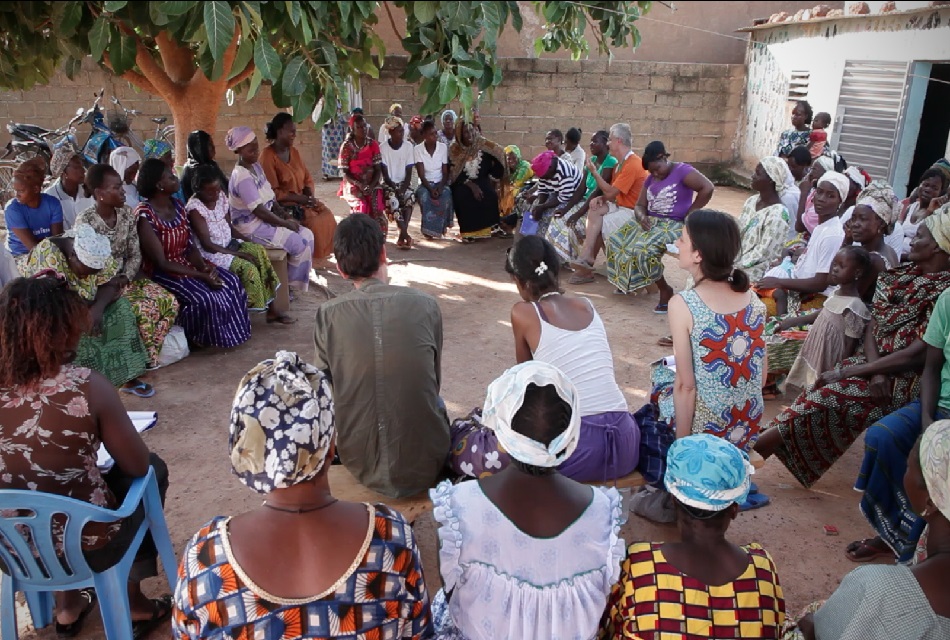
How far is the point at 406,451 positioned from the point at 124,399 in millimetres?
2690

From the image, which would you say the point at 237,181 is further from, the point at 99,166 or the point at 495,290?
the point at 495,290

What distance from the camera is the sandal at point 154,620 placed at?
8.79ft

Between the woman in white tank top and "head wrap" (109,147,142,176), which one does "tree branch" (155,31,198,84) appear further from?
the woman in white tank top

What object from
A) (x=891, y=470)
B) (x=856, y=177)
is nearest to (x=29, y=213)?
(x=891, y=470)

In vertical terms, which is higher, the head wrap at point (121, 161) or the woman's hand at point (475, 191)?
the head wrap at point (121, 161)

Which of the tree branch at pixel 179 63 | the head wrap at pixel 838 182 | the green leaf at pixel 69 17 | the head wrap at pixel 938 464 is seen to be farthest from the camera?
the tree branch at pixel 179 63

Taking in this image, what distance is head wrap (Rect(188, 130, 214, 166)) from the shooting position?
5730 mm

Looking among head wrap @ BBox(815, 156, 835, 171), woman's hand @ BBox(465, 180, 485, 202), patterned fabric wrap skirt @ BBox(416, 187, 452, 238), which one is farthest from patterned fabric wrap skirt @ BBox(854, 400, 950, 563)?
patterned fabric wrap skirt @ BBox(416, 187, 452, 238)

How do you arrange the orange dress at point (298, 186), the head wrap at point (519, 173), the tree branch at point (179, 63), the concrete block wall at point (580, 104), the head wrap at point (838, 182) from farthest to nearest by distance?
the concrete block wall at point (580, 104) → the head wrap at point (519, 173) → the orange dress at point (298, 186) → the tree branch at point (179, 63) → the head wrap at point (838, 182)

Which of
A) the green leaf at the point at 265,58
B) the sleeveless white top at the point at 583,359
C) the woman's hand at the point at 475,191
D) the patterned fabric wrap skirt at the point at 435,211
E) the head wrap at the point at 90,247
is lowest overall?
the patterned fabric wrap skirt at the point at 435,211

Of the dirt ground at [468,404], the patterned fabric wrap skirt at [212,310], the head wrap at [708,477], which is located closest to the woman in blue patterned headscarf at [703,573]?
the head wrap at [708,477]

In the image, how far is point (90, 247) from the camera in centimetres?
411

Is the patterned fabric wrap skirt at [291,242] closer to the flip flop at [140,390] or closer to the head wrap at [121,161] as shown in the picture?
the head wrap at [121,161]

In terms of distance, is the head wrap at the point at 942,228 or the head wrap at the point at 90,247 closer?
the head wrap at the point at 942,228
